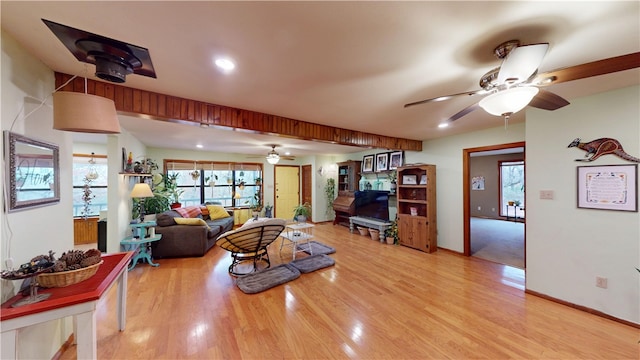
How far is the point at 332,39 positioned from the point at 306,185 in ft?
22.1

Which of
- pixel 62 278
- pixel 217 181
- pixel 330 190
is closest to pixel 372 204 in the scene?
pixel 330 190

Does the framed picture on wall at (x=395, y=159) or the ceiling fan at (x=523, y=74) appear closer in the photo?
the ceiling fan at (x=523, y=74)

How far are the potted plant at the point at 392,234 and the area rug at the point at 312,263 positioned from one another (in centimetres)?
163

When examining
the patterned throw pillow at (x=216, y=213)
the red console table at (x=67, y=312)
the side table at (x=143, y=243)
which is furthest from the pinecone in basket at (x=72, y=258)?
the patterned throw pillow at (x=216, y=213)

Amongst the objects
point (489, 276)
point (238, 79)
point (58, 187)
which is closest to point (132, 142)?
point (58, 187)

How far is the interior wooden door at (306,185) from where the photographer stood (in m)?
7.77

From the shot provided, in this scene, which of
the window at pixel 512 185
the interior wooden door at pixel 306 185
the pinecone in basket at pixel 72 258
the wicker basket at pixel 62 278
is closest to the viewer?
the wicker basket at pixel 62 278

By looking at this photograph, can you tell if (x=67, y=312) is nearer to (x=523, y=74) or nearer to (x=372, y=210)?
(x=523, y=74)

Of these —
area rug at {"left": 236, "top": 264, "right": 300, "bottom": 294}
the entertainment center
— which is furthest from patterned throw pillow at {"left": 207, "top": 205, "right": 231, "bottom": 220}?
the entertainment center

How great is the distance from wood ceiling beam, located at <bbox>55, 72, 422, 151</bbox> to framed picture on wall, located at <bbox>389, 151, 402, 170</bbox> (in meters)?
2.27

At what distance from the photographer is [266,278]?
3.21 meters

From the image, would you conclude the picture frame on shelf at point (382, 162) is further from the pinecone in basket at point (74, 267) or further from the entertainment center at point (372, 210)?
the pinecone in basket at point (74, 267)

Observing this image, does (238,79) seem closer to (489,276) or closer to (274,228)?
(274,228)

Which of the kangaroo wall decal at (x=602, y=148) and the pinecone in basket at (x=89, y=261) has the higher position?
the kangaroo wall decal at (x=602, y=148)
